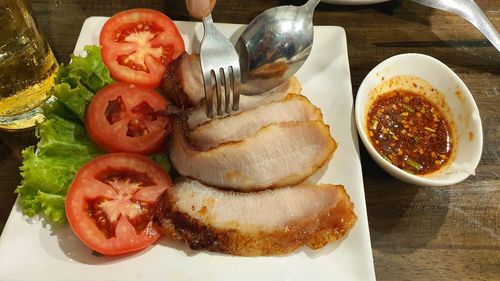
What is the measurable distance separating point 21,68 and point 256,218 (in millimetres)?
1358

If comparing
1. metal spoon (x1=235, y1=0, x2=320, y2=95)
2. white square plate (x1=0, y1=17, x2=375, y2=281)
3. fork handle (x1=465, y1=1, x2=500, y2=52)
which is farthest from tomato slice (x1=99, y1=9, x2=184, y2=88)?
fork handle (x1=465, y1=1, x2=500, y2=52)

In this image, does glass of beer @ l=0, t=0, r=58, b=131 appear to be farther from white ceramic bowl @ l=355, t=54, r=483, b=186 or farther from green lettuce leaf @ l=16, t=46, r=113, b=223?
white ceramic bowl @ l=355, t=54, r=483, b=186

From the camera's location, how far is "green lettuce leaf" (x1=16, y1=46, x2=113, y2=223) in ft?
6.40

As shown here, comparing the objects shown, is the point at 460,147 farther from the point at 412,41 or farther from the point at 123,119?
the point at 123,119

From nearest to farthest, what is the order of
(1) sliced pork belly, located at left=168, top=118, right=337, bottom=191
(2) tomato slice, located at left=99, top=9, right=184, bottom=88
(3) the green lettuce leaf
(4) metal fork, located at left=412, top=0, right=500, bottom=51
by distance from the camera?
(3) the green lettuce leaf → (1) sliced pork belly, located at left=168, top=118, right=337, bottom=191 → (2) tomato slice, located at left=99, top=9, right=184, bottom=88 → (4) metal fork, located at left=412, top=0, right=500, bottom=51

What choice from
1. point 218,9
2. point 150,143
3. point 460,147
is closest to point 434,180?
point 460,147

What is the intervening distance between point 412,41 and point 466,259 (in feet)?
4.84

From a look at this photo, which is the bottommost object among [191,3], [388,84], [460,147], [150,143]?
[460,147]

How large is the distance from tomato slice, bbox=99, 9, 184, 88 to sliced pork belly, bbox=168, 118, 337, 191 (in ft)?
1.28

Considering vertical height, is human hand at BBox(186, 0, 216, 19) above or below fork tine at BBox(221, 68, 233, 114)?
above

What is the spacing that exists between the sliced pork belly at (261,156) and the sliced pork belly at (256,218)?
2.1 inches

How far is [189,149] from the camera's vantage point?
6.82 ft

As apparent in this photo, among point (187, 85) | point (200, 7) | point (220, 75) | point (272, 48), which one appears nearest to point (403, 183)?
point (272, 48)

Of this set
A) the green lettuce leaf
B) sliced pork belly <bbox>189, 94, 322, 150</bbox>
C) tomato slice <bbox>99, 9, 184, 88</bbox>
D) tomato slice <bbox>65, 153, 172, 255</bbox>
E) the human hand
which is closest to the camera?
tomato slice <bbox>65, 153, 172, 255</bbox>
